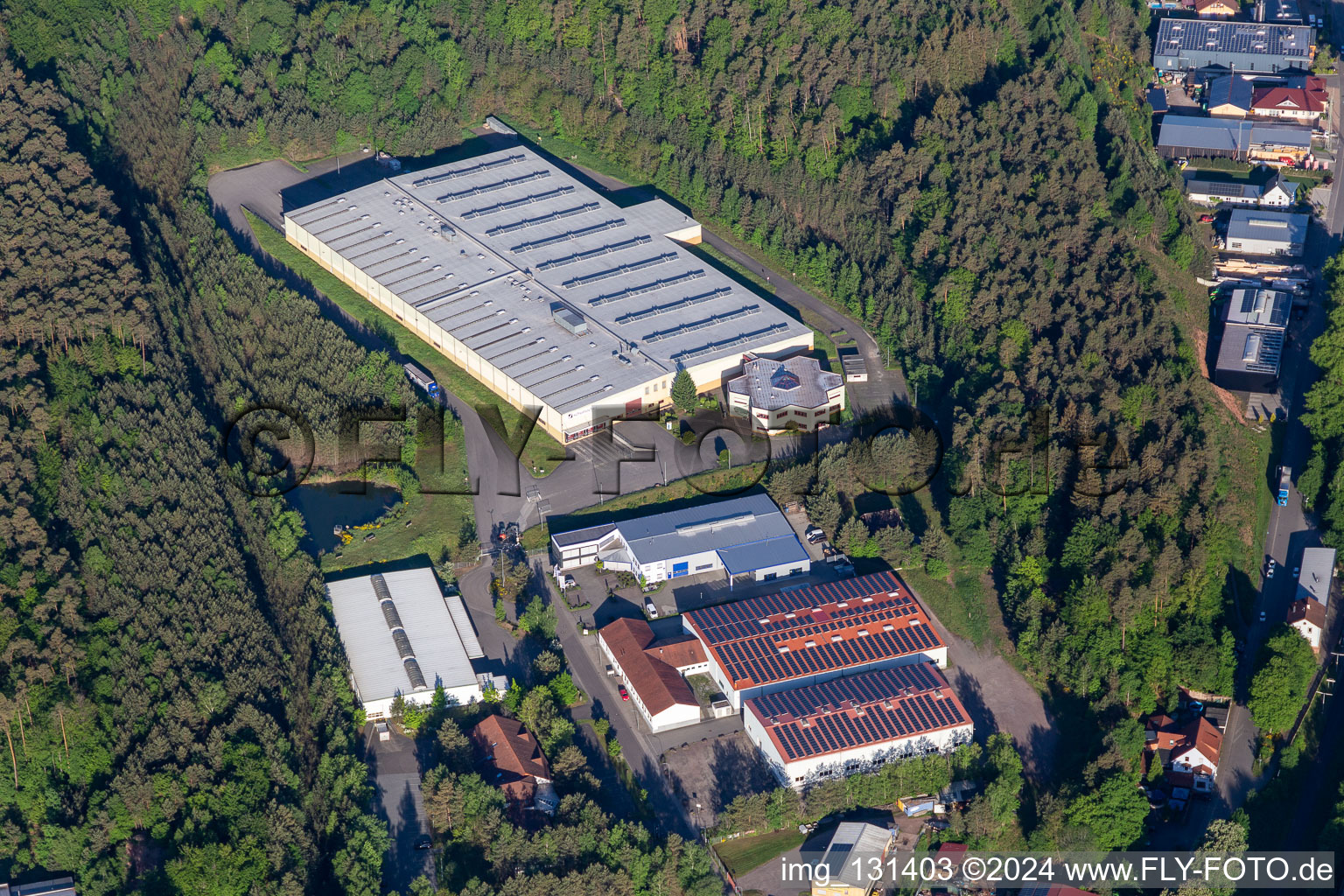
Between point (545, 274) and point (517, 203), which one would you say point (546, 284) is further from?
point (517, 203)

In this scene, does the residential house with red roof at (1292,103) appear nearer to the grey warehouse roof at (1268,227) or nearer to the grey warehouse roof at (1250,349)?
the grey warehouse roof at (1268,227)

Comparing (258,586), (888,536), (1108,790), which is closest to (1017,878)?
(1108,790)

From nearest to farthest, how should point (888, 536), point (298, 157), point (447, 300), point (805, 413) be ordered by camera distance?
point (888, 536), point (805, 413), point (447, 300), point (298, 157)

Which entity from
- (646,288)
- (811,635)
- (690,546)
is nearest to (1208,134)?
(646,288)

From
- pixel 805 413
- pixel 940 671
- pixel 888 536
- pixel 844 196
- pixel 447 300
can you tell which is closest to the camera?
pixel 940 671

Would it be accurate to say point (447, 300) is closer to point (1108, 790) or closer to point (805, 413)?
point (805, 413)

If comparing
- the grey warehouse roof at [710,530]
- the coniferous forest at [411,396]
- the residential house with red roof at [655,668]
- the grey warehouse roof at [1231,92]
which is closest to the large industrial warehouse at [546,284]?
the coniferous forest at [411,396]

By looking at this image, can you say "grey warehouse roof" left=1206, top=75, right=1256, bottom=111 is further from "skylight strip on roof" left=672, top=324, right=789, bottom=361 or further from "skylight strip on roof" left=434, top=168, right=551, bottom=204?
"skylight strip on roof" left=434, top=168, right=551, bottom=204
